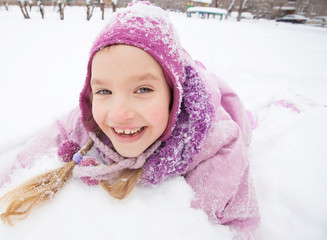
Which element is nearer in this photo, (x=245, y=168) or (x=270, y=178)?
(x=245, y=168)

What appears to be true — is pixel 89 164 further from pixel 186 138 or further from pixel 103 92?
pixel 186 138

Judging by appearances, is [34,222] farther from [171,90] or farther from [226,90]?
[226,90]

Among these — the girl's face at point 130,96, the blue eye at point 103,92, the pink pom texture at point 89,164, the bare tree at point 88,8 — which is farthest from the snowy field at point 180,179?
the bare tree at point 88,8

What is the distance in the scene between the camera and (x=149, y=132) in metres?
0.83

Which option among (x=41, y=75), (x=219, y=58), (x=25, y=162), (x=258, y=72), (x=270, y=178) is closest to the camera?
(x=25, y=162)

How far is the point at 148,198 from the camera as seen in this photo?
35.4 inches

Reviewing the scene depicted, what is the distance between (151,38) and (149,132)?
38cm

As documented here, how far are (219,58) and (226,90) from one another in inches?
76.0

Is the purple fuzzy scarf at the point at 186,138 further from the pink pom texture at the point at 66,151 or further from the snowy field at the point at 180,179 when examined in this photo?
the pink pom texture at the point at 66,151

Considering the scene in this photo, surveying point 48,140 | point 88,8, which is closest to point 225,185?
point 48,140

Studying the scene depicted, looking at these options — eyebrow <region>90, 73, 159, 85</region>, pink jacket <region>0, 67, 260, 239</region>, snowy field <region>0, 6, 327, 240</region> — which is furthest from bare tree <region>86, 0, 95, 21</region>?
eyebrow <region>90, 73, 159, 85</region>

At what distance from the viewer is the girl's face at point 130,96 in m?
0.73

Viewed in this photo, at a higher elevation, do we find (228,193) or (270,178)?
(228,193)

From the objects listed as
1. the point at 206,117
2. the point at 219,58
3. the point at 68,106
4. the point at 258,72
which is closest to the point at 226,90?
the point at 206,117
